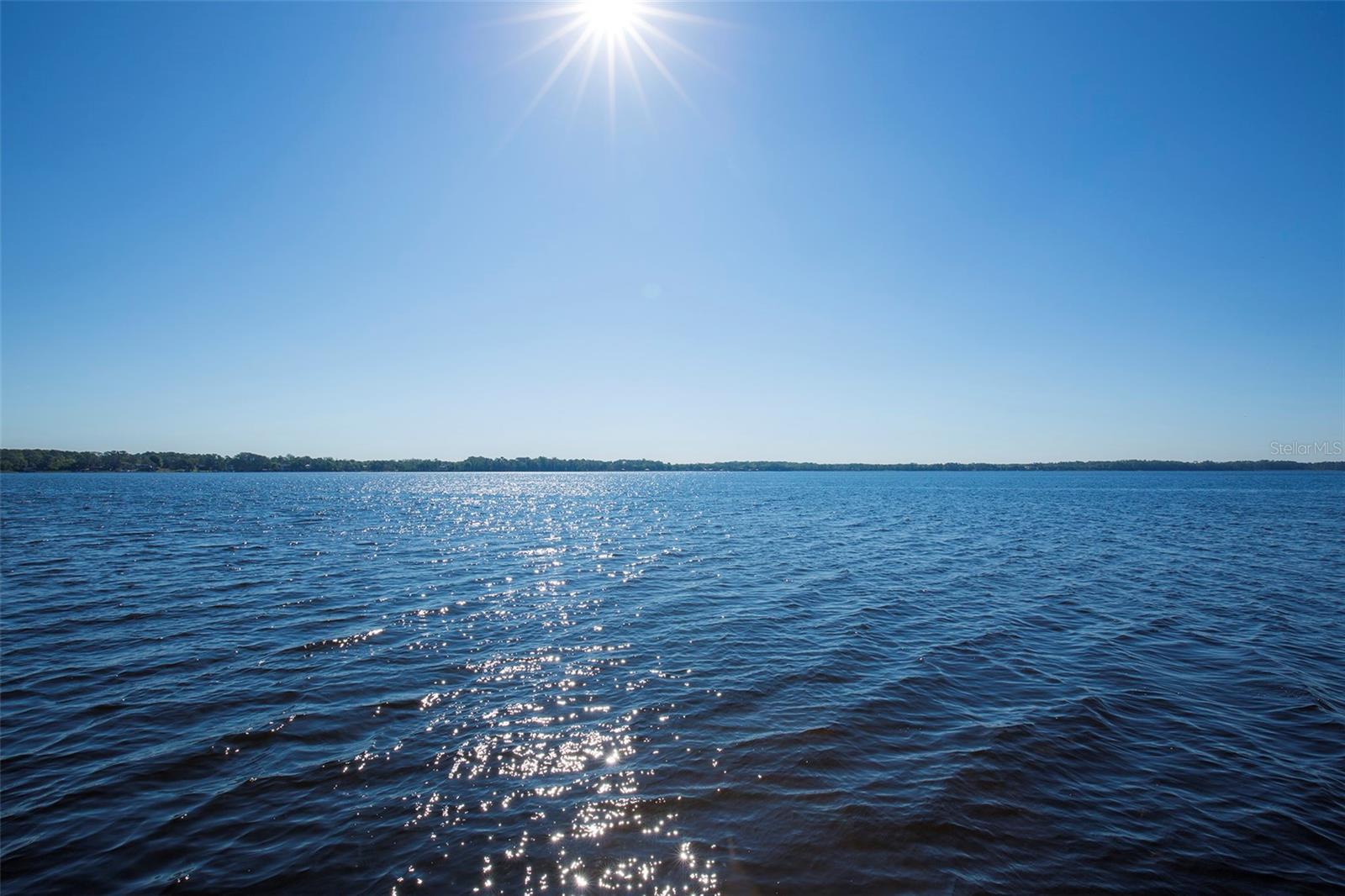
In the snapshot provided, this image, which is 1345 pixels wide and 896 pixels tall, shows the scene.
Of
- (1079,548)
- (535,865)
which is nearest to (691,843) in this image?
(535,865)

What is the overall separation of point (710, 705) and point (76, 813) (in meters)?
11.3

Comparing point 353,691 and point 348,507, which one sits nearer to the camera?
point 353,691

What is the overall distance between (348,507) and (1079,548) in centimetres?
7736

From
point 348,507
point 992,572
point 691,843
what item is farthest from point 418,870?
point 348,507

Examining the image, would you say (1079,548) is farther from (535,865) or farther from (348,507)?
(348,507)

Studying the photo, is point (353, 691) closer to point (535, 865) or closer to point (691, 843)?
point (535, 865)

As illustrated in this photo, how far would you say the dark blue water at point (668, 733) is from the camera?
26.7 ft

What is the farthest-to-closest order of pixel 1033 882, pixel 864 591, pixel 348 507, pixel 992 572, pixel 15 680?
1. pixel 348 507
2. pixel 992 572
3. pixel 864 591
4. pixel 15 680
5. pixel 1033 882

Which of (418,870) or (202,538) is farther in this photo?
(202,538)

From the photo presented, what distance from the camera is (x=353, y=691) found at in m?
13.9

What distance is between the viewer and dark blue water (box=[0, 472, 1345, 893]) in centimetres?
813

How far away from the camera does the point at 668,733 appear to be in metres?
11.9

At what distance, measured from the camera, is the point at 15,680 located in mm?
14273

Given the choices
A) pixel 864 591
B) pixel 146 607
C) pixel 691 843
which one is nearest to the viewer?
pixel 691 843
